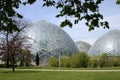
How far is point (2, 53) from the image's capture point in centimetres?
4572

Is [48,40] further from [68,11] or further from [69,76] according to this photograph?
[68,11]

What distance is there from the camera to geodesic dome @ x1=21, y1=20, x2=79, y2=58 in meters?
85.6

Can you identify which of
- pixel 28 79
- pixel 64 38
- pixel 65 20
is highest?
pixel 64 38

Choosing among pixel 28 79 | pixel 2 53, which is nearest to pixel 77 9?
pixel 28 79

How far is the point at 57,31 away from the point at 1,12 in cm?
8240

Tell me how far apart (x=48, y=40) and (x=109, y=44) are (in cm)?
1636

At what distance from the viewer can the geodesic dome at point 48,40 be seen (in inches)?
3371

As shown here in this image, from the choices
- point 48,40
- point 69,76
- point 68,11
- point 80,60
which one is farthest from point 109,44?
point 68,11

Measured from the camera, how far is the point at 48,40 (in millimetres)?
86562

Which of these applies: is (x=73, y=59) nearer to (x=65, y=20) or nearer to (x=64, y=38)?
(x=64, y=38)

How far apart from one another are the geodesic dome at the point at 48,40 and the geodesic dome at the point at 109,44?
729 centimetres

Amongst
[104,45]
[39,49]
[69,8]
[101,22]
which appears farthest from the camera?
[104,45]

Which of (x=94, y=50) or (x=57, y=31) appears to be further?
(x=94, y=50)

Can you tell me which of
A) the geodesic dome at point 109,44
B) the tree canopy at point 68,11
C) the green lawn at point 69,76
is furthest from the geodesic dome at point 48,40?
the tree canopy at point 68,11
